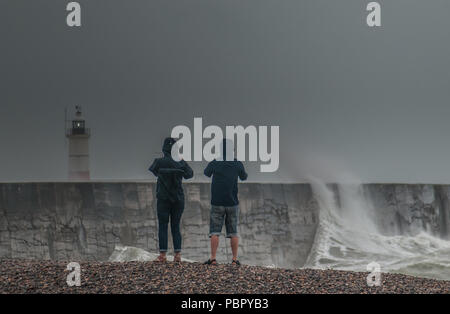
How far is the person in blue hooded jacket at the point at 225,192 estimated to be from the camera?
35.3 ft

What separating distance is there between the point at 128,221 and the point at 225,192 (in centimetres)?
1060

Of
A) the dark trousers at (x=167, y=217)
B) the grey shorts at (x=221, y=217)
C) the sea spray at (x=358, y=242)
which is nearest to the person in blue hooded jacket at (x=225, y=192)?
the grey shorts at (x=221, y=217)

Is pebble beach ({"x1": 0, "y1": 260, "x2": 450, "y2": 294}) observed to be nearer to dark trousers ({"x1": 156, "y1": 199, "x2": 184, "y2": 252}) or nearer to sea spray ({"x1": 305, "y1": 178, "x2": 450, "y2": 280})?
dark trousers ({"x1": 156, "y1": 199, "x2": 184, "y2": 252})

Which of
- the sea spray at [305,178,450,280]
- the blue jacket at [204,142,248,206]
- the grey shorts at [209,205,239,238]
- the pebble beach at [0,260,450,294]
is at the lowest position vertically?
the sea spray at [305,178,450,280]

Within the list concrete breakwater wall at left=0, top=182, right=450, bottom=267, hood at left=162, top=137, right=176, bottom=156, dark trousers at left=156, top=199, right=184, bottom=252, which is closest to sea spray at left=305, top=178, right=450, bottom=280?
concrete breakwater wall at left=0, top=182, right=450, bottom=267

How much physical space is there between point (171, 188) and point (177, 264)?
1305mm

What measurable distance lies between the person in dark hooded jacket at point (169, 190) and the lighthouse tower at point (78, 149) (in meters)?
26.3

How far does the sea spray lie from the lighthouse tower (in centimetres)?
1701

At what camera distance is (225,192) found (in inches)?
424

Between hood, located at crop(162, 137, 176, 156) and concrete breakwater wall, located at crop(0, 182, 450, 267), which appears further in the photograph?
concrete breakwater wall, located at crop(0, 182, 450, 267)

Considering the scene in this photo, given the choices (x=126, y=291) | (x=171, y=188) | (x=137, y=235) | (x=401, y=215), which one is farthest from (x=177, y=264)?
(x=401, y=215)

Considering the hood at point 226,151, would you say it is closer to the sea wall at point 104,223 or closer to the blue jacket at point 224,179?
the blue jacket at point 224,179

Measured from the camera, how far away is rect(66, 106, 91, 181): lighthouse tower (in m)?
36.6
